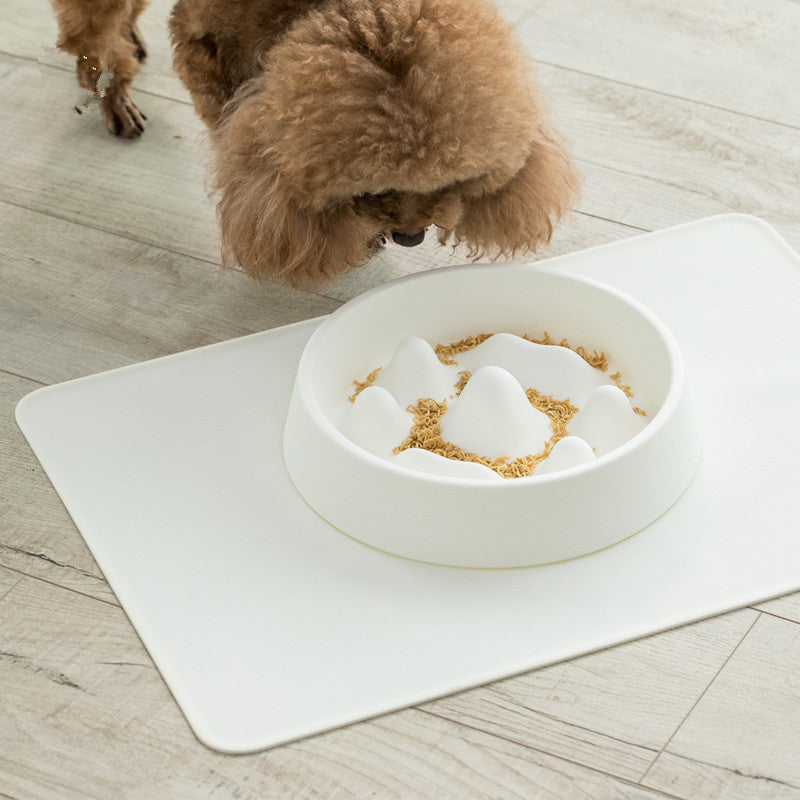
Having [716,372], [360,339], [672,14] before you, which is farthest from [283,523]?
[672,14]

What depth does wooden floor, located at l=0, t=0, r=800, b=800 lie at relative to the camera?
96 centimetres

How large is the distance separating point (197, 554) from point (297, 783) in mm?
274

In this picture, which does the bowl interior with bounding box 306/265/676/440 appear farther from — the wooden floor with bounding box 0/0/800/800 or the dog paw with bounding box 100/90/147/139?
the dog paw with bounding box 100/90/147/139

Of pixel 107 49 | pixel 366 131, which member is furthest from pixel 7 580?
pixel 107 49

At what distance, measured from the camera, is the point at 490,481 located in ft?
3.40

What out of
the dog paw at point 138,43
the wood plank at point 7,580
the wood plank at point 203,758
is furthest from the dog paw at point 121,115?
the wood plank at point 203,758

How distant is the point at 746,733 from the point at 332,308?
0.73 meters

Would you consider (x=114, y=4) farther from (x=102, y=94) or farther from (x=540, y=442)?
(x=540, y=442)

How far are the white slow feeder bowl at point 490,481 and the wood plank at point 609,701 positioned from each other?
12cm

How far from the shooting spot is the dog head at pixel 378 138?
3.54 ft

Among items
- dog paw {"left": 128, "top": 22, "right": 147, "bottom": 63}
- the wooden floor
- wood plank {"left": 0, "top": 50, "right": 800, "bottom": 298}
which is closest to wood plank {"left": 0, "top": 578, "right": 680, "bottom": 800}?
the wooden floor

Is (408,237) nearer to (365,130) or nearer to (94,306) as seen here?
(365,130)

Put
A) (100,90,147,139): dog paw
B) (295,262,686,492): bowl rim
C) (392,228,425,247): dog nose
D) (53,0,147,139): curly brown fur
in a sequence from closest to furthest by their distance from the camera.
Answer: (295,262,686,492): bowl rim, (392,228,425,247): dog nose, (53,0,147,139): curly brown fur, (100,90,147,139): dog paw

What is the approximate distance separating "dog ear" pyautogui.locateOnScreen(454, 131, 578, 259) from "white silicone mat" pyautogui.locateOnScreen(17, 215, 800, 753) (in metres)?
0.23
